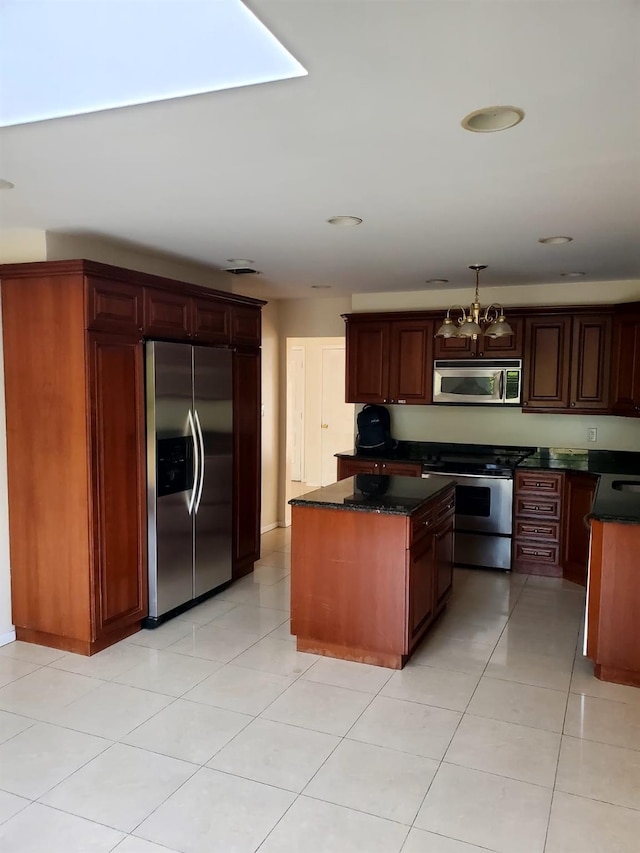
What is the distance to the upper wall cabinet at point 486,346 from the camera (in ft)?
17.1

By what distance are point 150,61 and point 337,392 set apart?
6.74m

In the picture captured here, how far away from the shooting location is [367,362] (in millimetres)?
5723

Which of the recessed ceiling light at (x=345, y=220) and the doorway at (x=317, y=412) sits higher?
the recessed ceiling light at (x=345, y=220)

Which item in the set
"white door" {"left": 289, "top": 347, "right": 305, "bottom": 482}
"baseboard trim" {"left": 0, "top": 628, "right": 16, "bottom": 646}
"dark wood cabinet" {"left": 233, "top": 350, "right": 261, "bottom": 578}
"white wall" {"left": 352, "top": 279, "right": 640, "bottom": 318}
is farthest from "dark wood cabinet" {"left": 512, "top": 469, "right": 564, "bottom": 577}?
"white door" {"left": 289, "top": 347, "right": 305, "bottom": 482}

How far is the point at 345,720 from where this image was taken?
2.84 metres

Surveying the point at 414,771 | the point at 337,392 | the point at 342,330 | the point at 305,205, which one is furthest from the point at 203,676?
the point at 337,392

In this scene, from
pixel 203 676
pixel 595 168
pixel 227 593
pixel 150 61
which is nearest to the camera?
pixel 150 61

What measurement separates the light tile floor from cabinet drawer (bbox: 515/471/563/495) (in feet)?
4.26

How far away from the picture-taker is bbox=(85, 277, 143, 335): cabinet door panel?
3.31 m

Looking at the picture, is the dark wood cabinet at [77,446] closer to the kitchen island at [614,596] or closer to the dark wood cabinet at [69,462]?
the dark wood cabinet at [69,462]

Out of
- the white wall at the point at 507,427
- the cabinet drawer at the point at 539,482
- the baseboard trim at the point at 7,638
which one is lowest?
the baseboard trim at the point at 7,638

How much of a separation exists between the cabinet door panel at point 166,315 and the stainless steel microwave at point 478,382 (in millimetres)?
2381

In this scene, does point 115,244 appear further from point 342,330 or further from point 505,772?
point 505,772

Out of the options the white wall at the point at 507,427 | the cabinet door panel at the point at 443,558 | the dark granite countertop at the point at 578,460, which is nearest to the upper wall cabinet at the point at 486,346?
the white wall at the point at 507,427
